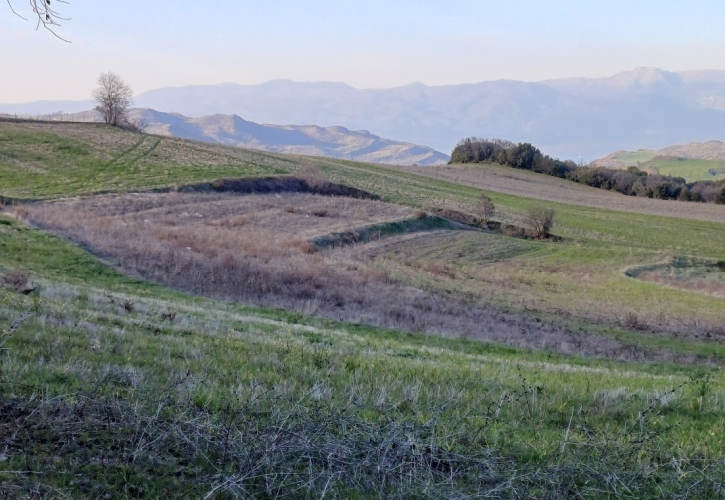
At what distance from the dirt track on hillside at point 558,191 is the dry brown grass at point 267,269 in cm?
4514

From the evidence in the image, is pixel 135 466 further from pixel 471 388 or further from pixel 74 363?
pixel 471 388

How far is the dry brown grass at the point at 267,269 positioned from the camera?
23.8 metres

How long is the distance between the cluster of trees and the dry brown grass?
216 ft

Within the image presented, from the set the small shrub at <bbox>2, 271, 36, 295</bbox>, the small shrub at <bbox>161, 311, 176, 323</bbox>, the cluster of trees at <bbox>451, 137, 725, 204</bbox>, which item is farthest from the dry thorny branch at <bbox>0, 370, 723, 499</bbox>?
the cluster of trees at <bbox>451, 137, 725, 204</bbox>

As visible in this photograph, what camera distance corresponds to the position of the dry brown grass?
2375 centimetres

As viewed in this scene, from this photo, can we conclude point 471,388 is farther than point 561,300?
No

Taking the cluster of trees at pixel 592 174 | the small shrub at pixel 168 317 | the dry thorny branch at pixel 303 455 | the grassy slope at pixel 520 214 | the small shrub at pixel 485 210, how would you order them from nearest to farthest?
1. the dry thorny branch at pixel 303 455
2. the small shrub at pixel 168 317
3. the grassy slope at pixel 520 214
4. the small shrub at pixel 485 210
5. the cluster of trees at pixel 592 174

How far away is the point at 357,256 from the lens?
135ft

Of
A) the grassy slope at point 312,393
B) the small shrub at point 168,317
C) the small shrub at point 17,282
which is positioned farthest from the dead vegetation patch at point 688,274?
the small shrub at point 17,282

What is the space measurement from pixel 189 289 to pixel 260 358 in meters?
18.4

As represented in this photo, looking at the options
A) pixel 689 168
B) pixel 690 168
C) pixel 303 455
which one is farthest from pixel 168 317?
pixel 690 168

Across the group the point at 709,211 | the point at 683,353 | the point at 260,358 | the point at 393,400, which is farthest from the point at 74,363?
the point at 709,211

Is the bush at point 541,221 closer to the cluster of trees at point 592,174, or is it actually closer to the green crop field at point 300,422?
the cluster of trees at point 592,174

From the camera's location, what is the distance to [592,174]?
101 metres
